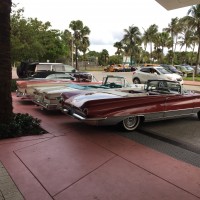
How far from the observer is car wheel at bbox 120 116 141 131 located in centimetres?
670

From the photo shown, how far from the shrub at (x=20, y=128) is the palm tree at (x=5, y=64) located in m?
0.18

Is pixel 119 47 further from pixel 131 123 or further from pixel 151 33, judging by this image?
pixel 131 123

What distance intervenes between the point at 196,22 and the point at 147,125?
31109 mm

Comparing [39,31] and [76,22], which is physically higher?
[76,22]

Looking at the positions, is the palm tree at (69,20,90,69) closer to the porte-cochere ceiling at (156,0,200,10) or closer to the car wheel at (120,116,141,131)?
the porte-cochere ceiling at (156,0,200,10)

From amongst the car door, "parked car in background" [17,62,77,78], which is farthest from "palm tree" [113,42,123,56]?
the car door

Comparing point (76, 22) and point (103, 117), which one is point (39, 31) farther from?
point (76, 22)

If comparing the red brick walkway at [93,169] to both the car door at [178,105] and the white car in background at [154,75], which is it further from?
the white car in background at [154,75]

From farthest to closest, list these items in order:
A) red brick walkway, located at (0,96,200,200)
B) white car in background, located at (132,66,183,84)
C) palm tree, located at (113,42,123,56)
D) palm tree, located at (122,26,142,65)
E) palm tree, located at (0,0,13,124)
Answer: palm tree, located at (113,42,123,56)
palm tree, located at (122,26,142,65)
white car in background, located at (132,66,183,84)
palm tree, located at (0,0,13,124)
red brick walkway, located at (0,96,200,200)

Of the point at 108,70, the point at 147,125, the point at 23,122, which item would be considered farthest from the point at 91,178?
the point at 108,70

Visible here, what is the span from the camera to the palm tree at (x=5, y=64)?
19.8 feet

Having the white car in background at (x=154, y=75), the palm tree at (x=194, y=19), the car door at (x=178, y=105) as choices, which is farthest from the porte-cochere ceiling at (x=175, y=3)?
the palm tree at (x=194, y=19)

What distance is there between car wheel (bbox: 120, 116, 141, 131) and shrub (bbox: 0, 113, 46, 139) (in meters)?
1.92

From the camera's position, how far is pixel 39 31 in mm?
21719
